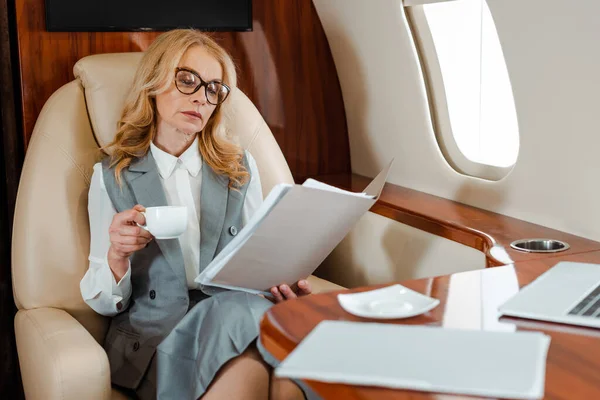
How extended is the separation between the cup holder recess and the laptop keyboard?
63 cm

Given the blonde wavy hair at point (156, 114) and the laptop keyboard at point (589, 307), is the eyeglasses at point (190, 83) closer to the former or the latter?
the blonde wavy hair at point (156, 114)

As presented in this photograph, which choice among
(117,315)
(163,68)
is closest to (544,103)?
(163,68)

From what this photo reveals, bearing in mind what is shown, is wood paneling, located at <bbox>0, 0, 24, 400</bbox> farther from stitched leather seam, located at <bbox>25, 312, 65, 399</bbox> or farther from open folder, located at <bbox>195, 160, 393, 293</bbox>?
open folder, located at <bbox>195, 160, 393, 293</bbox>

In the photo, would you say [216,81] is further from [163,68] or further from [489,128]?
[489,128]

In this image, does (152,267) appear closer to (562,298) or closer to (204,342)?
(204,342)

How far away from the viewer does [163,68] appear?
80.3 inches

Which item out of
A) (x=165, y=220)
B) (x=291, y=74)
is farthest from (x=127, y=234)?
(x=291, y=74)

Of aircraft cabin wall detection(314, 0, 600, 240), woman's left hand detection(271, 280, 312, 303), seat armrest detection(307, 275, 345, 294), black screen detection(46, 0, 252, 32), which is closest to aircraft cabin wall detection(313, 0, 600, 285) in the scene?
aircraft cabin wall detection(314, 0, 600, 240)

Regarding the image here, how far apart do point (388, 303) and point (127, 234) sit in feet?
2.39

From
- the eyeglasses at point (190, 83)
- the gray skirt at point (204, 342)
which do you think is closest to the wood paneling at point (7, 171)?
the eyeglasses at point (190, 83)

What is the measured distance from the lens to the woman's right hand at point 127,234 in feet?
5.78

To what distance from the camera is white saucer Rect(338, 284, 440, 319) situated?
1.22 meters

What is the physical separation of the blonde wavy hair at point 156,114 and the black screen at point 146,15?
0.37 m

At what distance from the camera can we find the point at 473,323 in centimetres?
119
